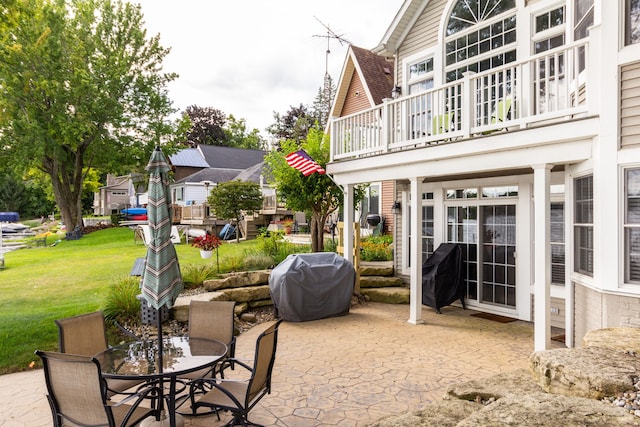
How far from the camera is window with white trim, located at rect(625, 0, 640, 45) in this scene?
4.95 metres

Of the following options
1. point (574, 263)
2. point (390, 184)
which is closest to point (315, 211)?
point (390, 184)

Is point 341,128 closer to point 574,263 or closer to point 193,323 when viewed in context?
point 574,263

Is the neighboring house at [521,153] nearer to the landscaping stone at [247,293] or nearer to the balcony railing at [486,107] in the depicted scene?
the balcony railing at [486,107]

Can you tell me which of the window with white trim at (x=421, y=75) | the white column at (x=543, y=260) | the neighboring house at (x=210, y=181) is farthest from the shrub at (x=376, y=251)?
the neighboring house at (x=210, y=181)

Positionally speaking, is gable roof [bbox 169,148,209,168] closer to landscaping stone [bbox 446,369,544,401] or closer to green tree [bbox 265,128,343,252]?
green tree [bbox 265,128,343,252]

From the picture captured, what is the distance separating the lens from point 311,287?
8172 mm

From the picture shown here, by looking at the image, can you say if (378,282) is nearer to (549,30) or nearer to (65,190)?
(549,30)

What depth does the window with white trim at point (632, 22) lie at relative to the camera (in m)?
4.95

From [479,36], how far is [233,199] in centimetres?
1404

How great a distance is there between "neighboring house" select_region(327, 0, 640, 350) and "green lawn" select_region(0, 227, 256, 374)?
610 cm

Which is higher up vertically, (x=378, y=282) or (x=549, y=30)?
(x=549, y=30)

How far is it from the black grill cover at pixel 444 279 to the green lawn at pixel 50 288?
6119 millimetres

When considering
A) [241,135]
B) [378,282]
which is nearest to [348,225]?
[378,282]

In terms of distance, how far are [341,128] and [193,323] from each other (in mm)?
6108
